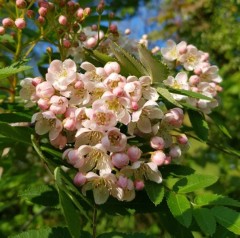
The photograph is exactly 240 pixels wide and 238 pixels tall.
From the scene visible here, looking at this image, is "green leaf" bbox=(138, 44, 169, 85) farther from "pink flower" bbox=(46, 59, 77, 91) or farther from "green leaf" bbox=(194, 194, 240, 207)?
"green leaf" bbox=(194, 194, 240, 207)

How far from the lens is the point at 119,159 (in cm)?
115

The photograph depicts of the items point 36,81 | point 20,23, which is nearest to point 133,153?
point 36,81

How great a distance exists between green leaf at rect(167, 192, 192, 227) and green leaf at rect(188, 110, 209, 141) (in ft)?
0.92

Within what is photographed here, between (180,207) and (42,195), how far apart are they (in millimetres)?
443

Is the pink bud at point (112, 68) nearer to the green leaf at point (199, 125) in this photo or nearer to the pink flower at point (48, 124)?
the pink flower at point (48, 124)

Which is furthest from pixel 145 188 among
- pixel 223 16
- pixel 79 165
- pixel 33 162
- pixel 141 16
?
pixel 141 16

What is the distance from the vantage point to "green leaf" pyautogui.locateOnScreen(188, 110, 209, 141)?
4.75 ft

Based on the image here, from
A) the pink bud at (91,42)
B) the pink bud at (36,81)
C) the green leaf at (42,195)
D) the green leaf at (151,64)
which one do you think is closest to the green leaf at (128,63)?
the green leaf at (151,64)

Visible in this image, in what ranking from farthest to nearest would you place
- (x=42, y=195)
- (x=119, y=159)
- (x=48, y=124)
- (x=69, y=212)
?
1. (x=42, y=195)
2. (x=48, y=124)
3. (x=119, y=159)
4. (x=69, y=212)

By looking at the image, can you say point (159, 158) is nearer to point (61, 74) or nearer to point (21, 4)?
point (61, 74)

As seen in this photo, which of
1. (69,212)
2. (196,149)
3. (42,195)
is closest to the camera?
(69,212)

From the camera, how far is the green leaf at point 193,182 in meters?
1.25

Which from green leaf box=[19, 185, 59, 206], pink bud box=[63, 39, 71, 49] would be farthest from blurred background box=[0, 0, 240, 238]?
→ pink bud box=[63, 39, 71, 49]

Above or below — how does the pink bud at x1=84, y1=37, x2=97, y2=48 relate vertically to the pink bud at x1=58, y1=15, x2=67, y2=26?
below
